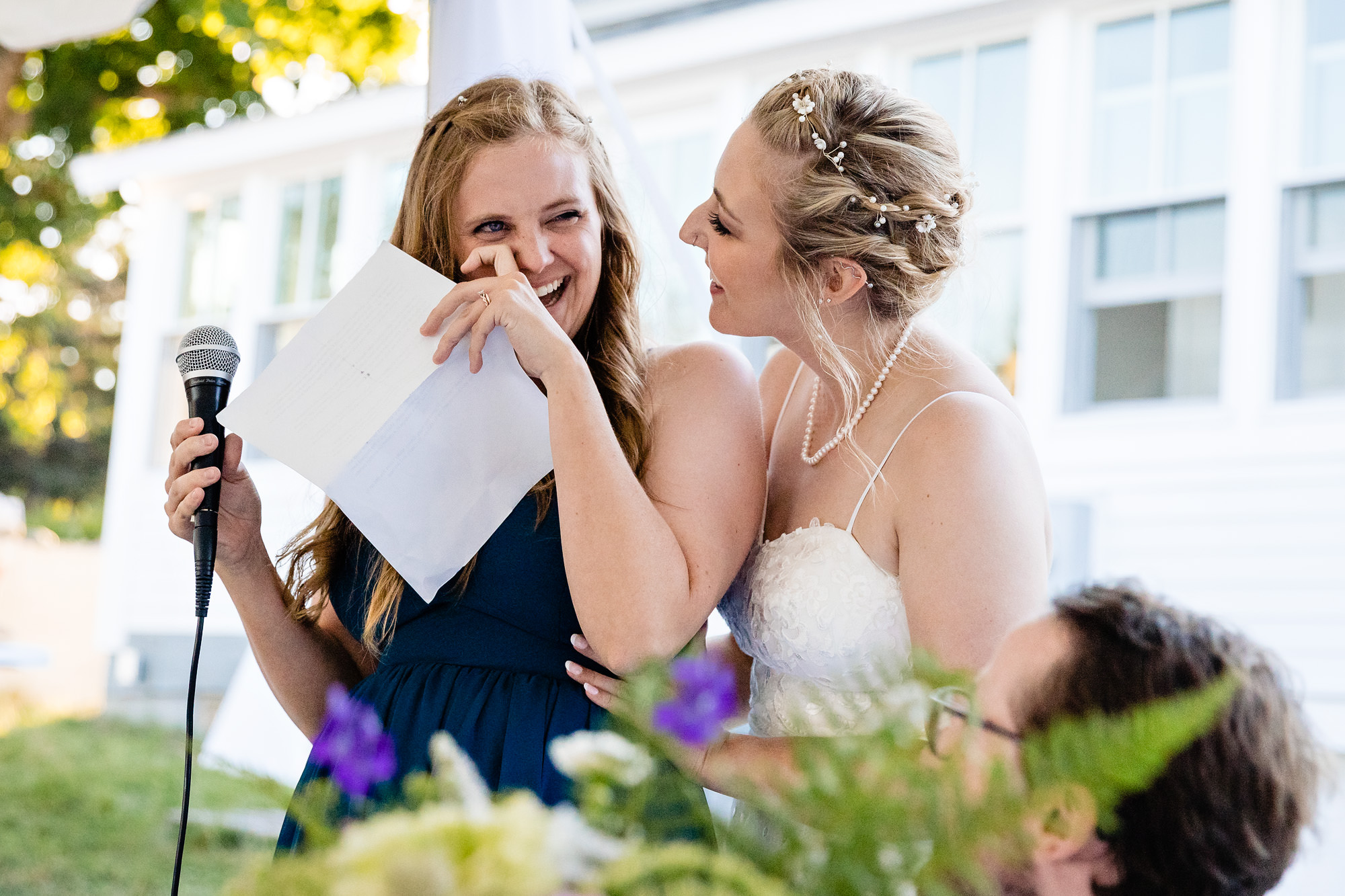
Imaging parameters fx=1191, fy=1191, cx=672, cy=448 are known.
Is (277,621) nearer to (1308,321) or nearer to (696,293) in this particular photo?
(696,293)

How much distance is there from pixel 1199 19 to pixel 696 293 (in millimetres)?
4700

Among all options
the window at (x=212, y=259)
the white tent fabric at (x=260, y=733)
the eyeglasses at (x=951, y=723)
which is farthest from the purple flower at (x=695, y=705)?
the window at (x=212, y=259)

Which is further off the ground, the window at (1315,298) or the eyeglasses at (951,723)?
the window at (1315,298)

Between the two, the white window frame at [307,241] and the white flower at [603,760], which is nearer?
the white flower at [603,760]

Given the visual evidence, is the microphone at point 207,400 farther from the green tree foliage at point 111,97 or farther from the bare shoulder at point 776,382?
the green tree foliage at point 111,97

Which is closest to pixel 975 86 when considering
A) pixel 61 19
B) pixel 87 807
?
pixel 61 19

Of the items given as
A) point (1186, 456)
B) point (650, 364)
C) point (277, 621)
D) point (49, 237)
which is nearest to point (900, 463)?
point (650, 364)

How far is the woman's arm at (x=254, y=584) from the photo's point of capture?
1740mm

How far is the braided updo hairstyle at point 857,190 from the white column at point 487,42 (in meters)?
0.75

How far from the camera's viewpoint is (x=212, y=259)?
415 inches

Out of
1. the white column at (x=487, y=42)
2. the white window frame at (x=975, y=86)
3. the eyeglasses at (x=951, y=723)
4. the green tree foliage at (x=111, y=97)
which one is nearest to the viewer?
the eyeglasses at (x=951, y=723)

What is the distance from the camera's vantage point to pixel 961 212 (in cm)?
202

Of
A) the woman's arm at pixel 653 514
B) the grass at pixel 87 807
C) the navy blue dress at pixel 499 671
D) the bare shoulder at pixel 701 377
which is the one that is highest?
the bare shoulder at pixel 701 377

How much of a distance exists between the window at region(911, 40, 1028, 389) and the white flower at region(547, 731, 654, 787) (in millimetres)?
5902
